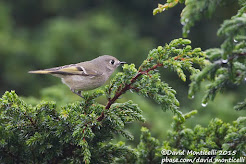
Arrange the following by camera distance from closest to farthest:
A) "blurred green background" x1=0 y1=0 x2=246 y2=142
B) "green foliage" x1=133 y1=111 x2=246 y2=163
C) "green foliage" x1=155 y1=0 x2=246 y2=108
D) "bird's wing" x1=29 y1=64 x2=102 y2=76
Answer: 1. "green foliage" x1=155 y1=0 x2=246 y2=108
2. "green foliage" x1=133 y1=111 x2=246 y2=163
3. "bird's wing" x1=29 y1=64 x2=102 y2=76
4. "blurred green background" x1=0 y1=0 x2=246 y2=142

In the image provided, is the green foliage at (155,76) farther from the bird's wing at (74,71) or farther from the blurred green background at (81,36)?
the blurred green background at (81,36)

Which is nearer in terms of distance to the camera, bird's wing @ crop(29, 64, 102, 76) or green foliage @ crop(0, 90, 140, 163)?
green foliage @ crop(0, 90, 140, 163)

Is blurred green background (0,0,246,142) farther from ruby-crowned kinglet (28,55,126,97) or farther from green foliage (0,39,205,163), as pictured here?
green foliage (0,39,205,163)

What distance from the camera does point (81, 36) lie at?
27.4ft

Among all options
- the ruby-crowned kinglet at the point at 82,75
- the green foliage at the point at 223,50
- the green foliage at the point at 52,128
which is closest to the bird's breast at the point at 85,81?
the ruby-crowned kinglet at the point at 82,75

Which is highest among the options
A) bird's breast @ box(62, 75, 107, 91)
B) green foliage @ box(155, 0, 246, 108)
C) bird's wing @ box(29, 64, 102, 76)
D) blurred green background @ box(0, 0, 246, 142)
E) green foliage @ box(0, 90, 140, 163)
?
blurred green background @ box(0, 0, 246, 142)

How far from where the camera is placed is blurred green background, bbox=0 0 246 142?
7906mm

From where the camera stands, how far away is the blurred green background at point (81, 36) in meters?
7.91

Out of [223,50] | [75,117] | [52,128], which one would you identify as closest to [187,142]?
[75,117]

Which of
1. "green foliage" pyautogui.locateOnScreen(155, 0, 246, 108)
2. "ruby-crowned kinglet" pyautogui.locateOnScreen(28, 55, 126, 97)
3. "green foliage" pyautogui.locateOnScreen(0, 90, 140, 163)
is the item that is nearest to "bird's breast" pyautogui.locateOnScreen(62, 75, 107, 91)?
"ruby-crowned kinglet" pyautogui.locateOnScreen(28, 55, 126, 97)

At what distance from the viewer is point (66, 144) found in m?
3.09

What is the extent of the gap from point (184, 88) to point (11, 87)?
3.54 meters

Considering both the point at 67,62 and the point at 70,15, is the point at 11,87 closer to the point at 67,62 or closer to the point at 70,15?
the point at 67,62

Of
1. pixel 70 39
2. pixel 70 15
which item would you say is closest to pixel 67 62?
pixel 70 39
